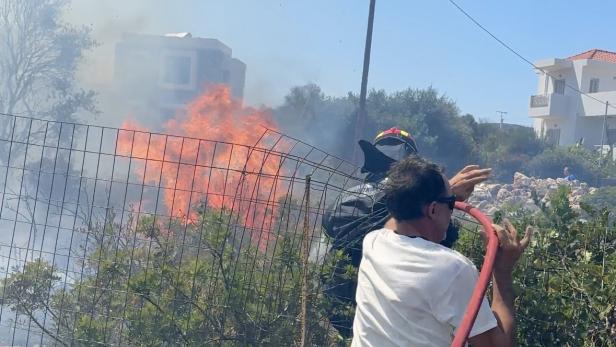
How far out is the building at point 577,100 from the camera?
41.6 metres

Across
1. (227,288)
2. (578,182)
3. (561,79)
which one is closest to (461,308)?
(227,288)

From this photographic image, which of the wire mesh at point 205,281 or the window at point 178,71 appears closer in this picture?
the wire mesh at point 205,281

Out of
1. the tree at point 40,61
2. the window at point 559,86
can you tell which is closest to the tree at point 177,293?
the tree at point 40,61

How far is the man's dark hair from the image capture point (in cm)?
262

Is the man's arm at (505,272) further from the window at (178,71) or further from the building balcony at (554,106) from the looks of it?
the building balcony at (554,106)

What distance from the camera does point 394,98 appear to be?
34.6 metres

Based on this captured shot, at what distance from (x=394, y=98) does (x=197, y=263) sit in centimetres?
3049

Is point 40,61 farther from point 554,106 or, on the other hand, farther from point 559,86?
point 559,86

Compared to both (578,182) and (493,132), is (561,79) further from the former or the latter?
(578,182)

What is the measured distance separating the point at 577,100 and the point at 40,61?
29.5 meters

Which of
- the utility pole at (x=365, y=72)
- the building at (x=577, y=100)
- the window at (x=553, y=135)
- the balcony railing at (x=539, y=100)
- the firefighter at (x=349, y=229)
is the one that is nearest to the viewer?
the firefighter at (x=349, y=229)

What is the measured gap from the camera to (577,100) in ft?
141

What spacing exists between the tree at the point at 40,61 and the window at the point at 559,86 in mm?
28101

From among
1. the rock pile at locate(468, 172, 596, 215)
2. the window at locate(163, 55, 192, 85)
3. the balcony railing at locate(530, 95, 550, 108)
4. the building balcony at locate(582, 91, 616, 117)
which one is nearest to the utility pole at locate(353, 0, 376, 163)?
the rock pile at locate(468, 172, 596, 215)
